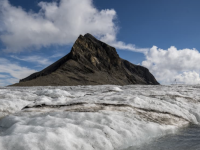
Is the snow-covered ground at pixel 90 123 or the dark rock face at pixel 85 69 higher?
the dark rock face at pixel 85 69

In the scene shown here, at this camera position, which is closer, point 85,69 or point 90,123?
point 90,123

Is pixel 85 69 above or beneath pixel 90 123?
above

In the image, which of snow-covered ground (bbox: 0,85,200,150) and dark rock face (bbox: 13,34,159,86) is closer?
snow-covered ground (bbox: 0,85,200,150)

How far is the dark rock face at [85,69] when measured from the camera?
2551 inches

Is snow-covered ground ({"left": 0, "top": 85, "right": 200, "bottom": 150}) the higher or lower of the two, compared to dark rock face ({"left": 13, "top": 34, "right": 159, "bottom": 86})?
lower

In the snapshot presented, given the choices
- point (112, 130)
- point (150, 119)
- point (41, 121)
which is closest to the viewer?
point (112, 130)

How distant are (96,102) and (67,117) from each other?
1664mm

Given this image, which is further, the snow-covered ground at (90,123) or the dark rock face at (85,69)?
the dark rock face at (85,69)

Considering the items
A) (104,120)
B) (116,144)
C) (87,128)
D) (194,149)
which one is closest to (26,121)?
(87,128)

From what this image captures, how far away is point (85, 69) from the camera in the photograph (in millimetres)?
78750

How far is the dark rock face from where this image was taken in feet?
213

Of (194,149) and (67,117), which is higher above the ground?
(67,117)

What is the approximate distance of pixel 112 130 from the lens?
481 centimetres

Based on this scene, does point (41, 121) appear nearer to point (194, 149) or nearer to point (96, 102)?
point (96, 102)
